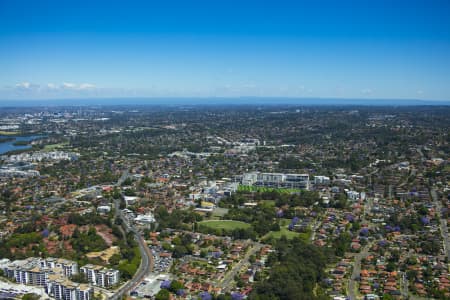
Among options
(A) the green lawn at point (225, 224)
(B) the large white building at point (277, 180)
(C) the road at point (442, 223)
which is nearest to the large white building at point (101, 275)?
(A) the green lawn at point (225, 224)

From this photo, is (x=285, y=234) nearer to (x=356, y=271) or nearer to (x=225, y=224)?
(x=225, y=224)

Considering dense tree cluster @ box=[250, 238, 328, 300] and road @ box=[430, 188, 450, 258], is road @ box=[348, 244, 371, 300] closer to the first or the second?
dense tree cluster @ box=[250, 238, 328, 300]

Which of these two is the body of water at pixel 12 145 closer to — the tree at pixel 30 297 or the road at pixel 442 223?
the tree at pixel 30 297

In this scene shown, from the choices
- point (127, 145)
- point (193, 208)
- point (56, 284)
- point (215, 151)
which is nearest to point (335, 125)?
point (215, 151)

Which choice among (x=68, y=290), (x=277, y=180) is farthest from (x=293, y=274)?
(x=277, y=180)

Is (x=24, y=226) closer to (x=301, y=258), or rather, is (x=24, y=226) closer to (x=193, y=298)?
(x=193, y=298)

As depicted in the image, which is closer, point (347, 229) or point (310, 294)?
point (310, 294)
